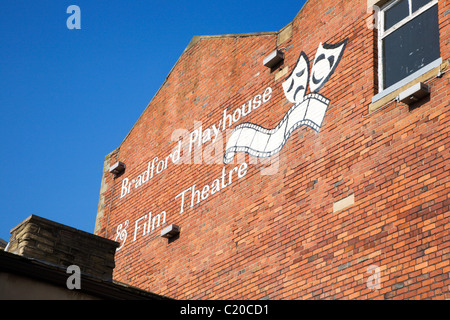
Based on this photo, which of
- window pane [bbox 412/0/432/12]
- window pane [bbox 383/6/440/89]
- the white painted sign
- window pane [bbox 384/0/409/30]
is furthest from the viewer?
the white painted sign

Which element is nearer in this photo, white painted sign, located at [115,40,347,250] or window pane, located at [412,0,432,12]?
window pane, located at [412,0,432,12]

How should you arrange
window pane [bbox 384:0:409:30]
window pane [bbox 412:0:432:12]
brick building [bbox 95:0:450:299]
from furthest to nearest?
window pane [bbox 384:0:409:30]
window pane [bbox 412:0:432:12]
brick building [bbox 95:0:450:299]

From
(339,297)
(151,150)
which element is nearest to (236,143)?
(151,150)

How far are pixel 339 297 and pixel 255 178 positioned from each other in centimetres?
391

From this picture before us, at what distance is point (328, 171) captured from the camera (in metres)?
13.4

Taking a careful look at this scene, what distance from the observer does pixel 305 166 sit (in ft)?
46.1

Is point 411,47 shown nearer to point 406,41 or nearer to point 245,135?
point 406,41

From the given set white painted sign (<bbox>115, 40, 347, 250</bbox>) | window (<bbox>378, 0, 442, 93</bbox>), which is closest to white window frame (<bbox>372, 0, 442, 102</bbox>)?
window (<bbox>378, 0, 442, 93</bbox>)

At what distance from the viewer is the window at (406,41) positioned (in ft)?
41.4

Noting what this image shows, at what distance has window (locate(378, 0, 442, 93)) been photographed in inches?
497

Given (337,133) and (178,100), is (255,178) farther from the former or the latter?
(178,100)

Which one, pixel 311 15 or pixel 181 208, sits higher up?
pixel 311 15

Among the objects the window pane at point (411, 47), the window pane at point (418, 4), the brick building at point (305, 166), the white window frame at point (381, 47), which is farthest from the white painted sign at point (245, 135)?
the window pane at point (418, 4)

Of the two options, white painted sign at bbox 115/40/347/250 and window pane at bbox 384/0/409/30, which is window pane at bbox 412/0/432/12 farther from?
white painted sign at bbox 115/40/347/250
